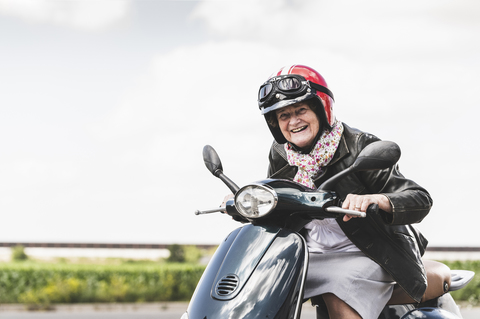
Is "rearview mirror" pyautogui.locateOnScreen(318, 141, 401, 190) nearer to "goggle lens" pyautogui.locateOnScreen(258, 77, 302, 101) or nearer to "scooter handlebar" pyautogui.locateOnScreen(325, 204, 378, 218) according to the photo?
"scooter handlebar" pyautogui.locateOnScreen(325, 204, 378, 218)

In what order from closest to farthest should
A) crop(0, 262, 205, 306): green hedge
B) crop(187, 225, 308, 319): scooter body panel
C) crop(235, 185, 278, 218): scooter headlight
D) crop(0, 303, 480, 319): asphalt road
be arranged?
crop(187, 225, 308, 319): scooter body panel, crop(235, 185, 278, 218): scooter headlight, crop(0, 303, 480, 319): asphalt road, crop(0, 262, 205, 306): green hedge

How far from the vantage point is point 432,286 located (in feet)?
7.36

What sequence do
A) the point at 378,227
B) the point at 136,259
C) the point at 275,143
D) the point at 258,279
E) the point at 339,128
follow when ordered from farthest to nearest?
the point at 136,259
the point at 275,143
the point at 339,128
the point at 378,227
the point at 258,279

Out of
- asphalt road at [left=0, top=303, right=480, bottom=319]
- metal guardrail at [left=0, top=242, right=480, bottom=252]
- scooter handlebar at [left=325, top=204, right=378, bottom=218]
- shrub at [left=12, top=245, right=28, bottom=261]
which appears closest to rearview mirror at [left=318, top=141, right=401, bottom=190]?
scooter handlebar at [left=325, top=204, right=378, bottom=218]

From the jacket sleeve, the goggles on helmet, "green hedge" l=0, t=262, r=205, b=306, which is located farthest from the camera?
"green hedge" l=0, t=262, r=205, b=306

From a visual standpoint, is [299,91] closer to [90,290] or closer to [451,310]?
[451,310]

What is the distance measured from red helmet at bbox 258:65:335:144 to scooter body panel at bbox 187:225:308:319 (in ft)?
1.93

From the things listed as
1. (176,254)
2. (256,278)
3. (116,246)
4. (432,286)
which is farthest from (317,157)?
(116,246)

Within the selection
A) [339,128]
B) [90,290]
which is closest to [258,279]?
[339,128]

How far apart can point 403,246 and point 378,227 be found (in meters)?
0.15

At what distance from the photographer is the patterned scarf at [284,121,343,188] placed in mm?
2125

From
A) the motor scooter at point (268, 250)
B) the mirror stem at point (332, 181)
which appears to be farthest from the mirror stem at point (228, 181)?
the mirror stem at point (332, 181)

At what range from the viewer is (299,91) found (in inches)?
82.0

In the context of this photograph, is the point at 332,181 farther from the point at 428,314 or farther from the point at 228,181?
the point at 428,314
